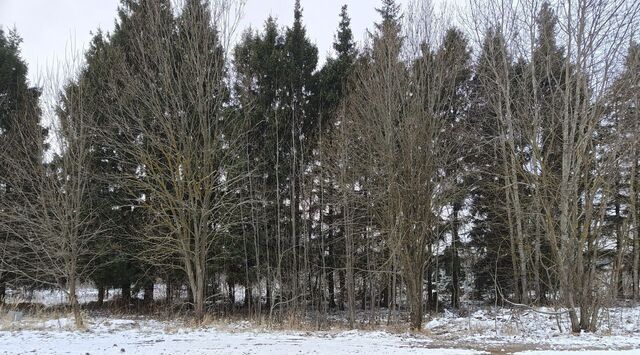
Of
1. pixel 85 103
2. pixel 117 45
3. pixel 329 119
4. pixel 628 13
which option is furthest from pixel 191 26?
pixel 628 13

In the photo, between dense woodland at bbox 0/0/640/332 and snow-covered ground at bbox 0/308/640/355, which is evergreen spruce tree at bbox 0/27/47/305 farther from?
snow-covered ground at bbox 0/308/640/355

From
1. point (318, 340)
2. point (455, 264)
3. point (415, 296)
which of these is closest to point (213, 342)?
point (318, 340)

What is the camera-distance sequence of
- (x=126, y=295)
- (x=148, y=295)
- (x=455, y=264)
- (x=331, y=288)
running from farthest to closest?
(x=455, y=264) → (x=331, y=288) → (x=148, y=295) → (x=126, y=295)

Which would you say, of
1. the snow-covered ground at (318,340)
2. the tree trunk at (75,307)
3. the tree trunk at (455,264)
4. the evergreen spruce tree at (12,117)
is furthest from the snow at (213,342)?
the tree trunk at (455,264)

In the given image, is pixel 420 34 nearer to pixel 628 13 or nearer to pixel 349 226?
pixel 628 13

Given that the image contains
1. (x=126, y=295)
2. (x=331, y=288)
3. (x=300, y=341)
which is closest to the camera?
(x=300, y=341)

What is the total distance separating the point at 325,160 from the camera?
19.7 m

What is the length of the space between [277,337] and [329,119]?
12.9m

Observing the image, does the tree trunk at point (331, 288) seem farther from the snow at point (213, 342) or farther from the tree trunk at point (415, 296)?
the snow at point (213, 342)

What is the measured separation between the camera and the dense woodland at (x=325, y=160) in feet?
41.4

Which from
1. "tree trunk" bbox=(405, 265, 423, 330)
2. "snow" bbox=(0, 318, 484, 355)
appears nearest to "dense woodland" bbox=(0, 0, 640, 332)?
"tree trunk" bbox=(405, 265, 423, 330)

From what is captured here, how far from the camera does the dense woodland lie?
12.6m

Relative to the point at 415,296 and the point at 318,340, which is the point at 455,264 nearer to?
the point at 415,296

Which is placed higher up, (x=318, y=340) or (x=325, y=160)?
(x=325, y=160)
